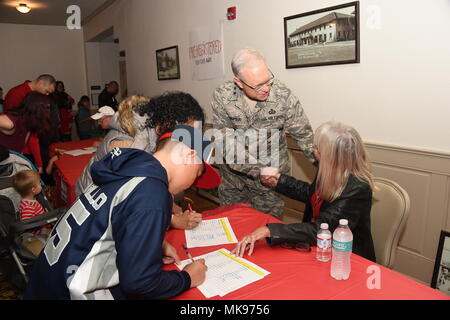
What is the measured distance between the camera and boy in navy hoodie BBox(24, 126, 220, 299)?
38.6 inches

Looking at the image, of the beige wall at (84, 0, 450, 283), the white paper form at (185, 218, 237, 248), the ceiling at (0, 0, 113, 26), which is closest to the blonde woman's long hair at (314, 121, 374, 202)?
the white paper form at (185, 218, 237, 248)

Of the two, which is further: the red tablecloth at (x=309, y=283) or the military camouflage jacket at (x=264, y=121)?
the military camouflage jacket at (x=264, y=121)

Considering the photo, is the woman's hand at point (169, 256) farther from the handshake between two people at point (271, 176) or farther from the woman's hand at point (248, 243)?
the handshake between two people at point (271, 176)

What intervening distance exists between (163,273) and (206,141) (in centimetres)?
46

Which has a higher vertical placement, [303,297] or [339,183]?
[339,183]

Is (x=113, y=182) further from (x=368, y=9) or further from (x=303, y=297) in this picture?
(x=368, y=9)

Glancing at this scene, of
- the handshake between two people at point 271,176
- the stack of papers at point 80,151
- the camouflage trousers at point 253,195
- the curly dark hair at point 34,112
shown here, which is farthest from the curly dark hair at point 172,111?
the stack of papers at point 80,151

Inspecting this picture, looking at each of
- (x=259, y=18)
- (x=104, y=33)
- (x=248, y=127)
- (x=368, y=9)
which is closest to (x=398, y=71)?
(x=368, y=9)

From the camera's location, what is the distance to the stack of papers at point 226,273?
47.7 inches

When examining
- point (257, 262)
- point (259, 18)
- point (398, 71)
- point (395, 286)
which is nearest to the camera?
point (395, 286)

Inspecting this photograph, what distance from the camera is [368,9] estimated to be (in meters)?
2.43

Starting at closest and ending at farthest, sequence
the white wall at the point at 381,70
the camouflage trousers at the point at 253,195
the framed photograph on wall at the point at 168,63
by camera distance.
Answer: the white wall at the point at 381,70 → the camouflage trousers at the point at 253,195 → the framed photograph on wall at the point at 168,63

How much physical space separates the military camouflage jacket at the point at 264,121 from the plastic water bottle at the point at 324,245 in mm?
1036

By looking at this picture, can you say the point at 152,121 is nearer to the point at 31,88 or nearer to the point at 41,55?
the point at 31,88
